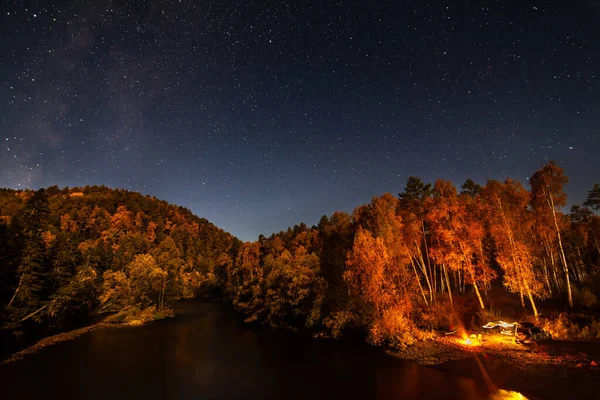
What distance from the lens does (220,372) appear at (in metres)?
29.3

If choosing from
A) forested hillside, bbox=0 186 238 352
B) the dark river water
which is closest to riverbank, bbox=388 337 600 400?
the dark river water

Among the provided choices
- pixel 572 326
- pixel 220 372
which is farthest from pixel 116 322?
pixel 572 326

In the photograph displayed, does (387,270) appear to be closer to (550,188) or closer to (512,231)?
(512,231)

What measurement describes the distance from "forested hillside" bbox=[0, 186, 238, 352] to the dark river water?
6511 millimetres

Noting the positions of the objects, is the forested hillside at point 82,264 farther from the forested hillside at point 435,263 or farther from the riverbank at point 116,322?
the forested hillside at point 435,263

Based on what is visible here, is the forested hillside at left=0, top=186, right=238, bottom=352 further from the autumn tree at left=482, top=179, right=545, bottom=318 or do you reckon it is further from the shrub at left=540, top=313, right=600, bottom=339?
the shrub at left=540, top=313, right=600, bottom=339

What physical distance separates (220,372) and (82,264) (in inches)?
1784

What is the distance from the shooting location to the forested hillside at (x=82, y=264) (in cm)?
3556

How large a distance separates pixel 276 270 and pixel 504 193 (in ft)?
110

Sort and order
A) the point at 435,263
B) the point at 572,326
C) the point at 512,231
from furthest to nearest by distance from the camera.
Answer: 1. the point at 435,263
2. the point at 512,231
3. the point at 572,326

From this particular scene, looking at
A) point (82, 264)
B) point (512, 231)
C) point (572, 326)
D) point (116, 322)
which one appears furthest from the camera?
point (82, 264)

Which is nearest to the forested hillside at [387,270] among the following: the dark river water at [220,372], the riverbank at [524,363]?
the riverbank at [524,363]

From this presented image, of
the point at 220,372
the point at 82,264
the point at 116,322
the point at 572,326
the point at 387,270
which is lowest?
the point at 220,372

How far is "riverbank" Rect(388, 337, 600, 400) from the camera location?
18.6 m
